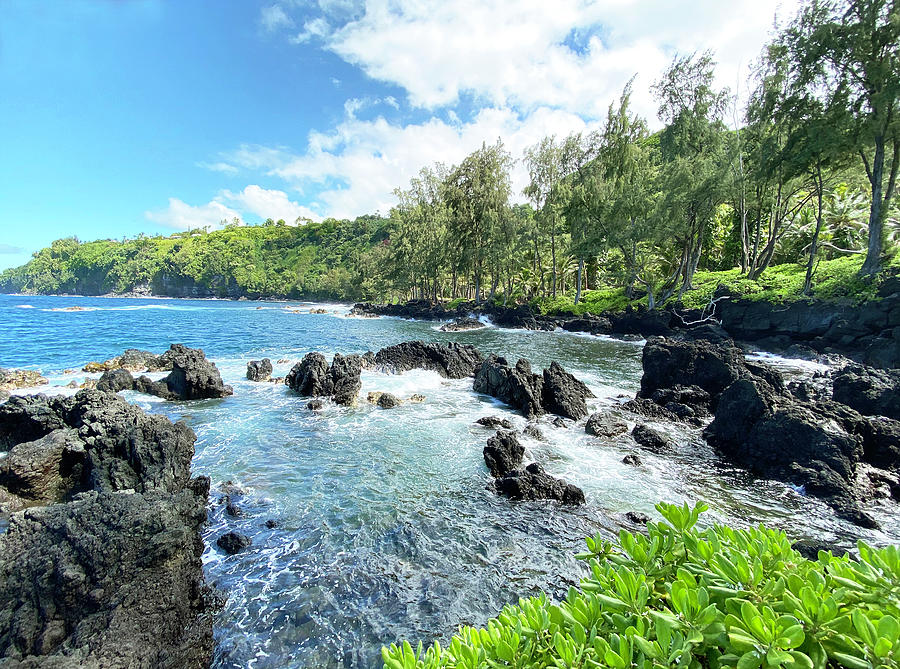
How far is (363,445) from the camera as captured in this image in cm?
1266

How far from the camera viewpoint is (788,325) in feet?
87.1

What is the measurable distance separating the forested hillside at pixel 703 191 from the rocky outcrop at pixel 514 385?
70.9 ft

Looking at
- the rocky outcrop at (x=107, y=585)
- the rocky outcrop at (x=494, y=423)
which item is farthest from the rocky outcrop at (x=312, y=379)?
the rocky outcrop at (x=107, y=585)

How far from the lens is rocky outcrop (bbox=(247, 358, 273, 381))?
70.3 feet

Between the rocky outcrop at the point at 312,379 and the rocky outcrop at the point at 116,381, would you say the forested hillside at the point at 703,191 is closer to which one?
the rocky outcrop at the point at 312,379

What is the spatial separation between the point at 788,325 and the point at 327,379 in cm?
2938

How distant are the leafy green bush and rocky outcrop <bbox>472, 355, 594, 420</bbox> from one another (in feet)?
44.2

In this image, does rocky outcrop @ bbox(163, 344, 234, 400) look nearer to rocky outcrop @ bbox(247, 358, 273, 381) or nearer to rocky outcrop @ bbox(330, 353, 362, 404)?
rocky outcrop @ bbox(247, 358, 273, 381)

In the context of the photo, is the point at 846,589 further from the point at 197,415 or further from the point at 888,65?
the point at 888,65

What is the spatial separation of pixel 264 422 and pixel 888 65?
37186 mm

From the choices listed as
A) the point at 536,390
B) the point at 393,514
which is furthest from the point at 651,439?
the point at 393,514

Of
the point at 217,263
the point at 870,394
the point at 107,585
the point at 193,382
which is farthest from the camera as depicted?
the point at 217,263

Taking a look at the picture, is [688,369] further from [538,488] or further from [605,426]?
[538,488]

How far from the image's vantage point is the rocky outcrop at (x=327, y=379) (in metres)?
17.5
